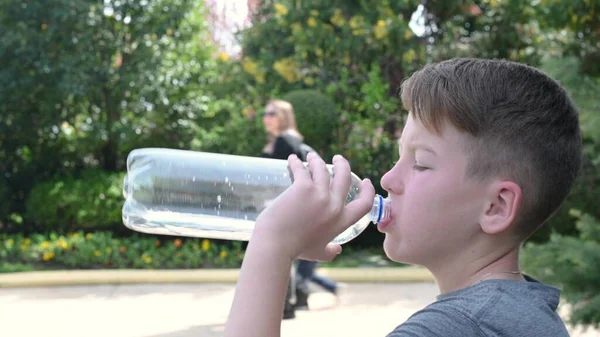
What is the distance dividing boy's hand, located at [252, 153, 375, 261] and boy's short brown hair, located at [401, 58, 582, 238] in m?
0.24

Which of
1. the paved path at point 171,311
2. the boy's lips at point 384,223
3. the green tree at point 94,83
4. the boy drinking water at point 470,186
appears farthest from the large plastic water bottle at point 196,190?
the green tree at point 94,83

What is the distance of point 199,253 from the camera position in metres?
11.5

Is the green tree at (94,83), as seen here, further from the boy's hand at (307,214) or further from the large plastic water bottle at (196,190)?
the boy's hand at (307,214)

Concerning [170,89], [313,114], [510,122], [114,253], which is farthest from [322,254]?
[170,89]

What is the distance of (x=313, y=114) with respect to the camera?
12039 mm

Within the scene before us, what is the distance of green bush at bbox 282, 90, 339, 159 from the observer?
12.0 m

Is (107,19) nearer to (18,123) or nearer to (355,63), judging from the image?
(18,123)

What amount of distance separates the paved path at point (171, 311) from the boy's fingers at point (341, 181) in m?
6.23

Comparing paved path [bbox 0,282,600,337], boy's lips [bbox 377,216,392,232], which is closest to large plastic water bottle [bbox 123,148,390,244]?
boy's lips [bbox 377,216,392,232]

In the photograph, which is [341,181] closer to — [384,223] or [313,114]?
[384,223]

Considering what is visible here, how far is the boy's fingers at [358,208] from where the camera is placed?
4.96ft

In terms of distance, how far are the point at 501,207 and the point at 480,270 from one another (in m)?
0.12

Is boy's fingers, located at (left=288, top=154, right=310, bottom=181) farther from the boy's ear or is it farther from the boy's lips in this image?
the boy's ear

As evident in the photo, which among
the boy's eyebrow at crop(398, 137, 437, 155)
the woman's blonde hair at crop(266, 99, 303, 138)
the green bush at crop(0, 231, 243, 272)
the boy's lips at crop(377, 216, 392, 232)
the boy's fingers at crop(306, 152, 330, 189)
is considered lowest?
the green bush at crop(0, 231, 243, 272)
